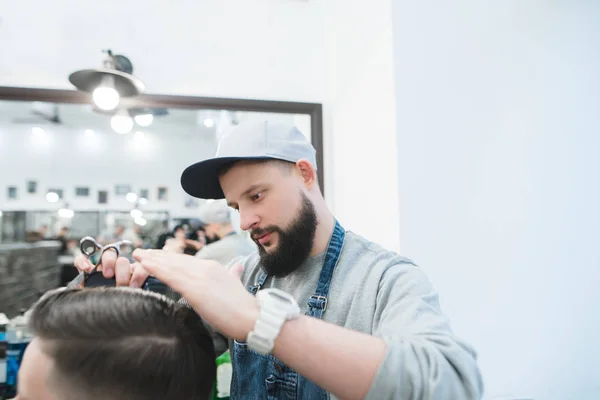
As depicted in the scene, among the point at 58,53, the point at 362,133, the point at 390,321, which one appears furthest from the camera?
the point at 58,53

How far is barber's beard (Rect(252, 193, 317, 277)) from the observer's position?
1.13m

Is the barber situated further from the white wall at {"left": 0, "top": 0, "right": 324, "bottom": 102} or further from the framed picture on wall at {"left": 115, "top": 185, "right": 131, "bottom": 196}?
the white wall at {"left": 0, "top": 0, "right": 324, "bottom": 102}

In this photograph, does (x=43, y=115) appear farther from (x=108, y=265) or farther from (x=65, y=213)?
(x=108, y=265)

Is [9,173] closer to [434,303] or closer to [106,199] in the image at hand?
[106,199]

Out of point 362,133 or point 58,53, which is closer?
point 362,133

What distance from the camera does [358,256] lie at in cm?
115

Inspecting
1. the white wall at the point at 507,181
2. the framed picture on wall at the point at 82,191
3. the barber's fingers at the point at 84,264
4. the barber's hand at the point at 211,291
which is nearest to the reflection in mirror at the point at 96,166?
the framed picture on wall at the point at 82,191

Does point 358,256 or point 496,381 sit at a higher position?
point 358,256

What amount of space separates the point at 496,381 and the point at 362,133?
1.48m

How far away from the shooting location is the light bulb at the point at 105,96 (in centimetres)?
212

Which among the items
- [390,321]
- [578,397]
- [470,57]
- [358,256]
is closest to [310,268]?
[358,256]

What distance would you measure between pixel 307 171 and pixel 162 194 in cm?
158

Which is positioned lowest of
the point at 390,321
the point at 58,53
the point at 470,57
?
the point at 390,321

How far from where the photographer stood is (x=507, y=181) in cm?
186
